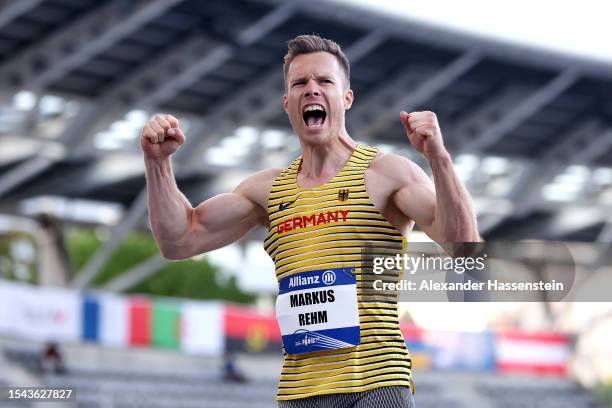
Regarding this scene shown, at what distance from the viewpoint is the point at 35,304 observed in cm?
2594

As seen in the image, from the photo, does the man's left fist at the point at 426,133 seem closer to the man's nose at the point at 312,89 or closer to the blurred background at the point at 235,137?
the man's nose at the point at 312,89

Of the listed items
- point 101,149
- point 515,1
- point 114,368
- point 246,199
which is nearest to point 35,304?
point 114,368

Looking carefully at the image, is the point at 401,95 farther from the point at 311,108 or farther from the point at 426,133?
the point at 426,133

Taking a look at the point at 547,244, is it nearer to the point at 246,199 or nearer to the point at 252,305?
the point at 246,199

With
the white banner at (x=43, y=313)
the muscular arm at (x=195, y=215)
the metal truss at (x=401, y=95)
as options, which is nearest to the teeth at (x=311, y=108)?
the muscular arm at (x=195, y=215)

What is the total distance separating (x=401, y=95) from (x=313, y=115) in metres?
26.8

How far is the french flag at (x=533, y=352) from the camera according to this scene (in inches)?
1359

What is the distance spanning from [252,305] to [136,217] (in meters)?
22.2

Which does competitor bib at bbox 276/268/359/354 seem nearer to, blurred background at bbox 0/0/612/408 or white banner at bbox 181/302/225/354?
blurred background at bbox 0/0/612/408

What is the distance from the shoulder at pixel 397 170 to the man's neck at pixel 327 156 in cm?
13

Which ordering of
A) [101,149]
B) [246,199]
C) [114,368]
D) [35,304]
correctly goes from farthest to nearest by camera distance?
[101,149]
[114,368]
[35,304]
[246,199]

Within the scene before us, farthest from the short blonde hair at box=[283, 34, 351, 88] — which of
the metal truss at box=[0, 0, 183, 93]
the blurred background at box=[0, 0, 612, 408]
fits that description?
the metal truss at box=[0, 0, 183, 93]

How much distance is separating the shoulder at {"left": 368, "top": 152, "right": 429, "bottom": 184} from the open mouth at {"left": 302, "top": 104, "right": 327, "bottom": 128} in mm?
233

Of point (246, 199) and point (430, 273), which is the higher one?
point (246, 199)
